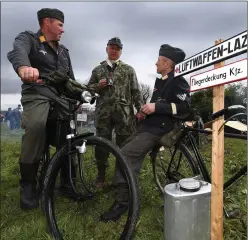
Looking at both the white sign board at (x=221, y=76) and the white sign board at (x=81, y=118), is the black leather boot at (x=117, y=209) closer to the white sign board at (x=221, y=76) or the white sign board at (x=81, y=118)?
the white sign board at (x=81, y=118)

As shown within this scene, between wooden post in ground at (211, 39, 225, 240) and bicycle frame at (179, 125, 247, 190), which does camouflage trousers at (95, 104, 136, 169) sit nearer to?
bicycle frame at (179, 125, 247, 190)

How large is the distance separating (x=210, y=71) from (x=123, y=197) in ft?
5.04

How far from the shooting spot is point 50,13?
3.45 meters

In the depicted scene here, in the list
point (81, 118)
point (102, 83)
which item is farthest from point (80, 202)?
point (102, 83)

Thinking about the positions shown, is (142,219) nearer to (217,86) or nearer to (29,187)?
(29,187)

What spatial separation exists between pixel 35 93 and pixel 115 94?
1635mm

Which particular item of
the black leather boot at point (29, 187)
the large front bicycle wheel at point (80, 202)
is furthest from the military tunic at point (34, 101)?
the large front bicycle wheel at point (80, 202)

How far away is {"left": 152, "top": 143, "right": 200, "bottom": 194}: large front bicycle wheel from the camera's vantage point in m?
3.57

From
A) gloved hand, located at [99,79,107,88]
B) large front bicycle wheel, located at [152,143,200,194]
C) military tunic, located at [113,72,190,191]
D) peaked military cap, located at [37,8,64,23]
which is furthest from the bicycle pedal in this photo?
peaked military cap, located at [37,8,64,23]

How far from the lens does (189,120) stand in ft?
11.6

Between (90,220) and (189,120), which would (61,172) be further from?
(189,120)

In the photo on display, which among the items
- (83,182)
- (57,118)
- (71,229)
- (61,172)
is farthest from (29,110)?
(71,229)

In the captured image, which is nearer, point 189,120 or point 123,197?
point 123,197

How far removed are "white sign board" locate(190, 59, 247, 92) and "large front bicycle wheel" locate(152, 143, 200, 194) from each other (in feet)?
3.79
